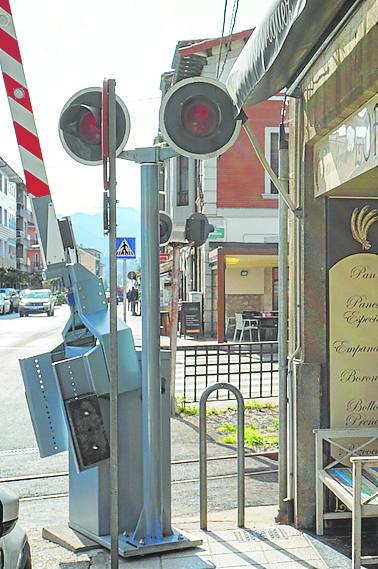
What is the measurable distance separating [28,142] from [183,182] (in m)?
24.6

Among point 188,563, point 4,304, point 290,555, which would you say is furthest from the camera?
point 4,304

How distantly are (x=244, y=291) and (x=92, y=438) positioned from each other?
20.3 m

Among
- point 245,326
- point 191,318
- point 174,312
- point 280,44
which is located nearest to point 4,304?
point 191,318

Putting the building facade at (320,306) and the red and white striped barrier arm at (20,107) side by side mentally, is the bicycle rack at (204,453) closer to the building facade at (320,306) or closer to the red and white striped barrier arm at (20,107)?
the building facade at (320,306)

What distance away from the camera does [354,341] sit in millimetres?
4723

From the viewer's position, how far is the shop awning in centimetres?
292

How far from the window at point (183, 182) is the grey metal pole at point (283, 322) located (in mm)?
23330

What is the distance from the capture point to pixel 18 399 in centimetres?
1070

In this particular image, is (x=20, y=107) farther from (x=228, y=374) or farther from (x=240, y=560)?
(x=228, y=374)

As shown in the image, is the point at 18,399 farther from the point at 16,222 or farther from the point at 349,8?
the point at 16,222

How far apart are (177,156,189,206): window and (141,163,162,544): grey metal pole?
24.1 m

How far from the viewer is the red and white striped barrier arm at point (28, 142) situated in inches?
163

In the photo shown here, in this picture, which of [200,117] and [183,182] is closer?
[200,117]

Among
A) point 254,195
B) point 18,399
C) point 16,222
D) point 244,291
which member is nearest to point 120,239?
point 18,399
